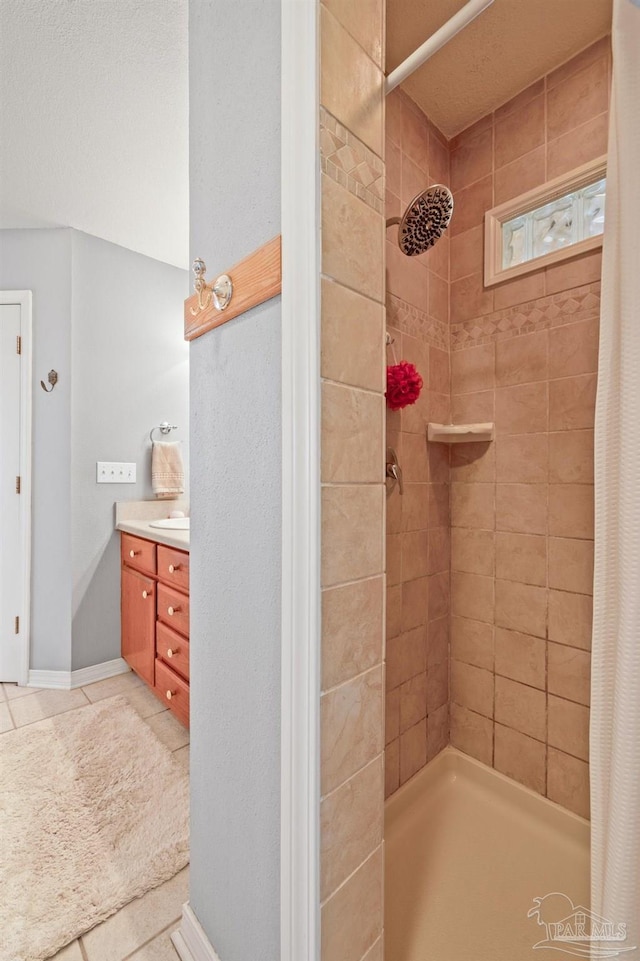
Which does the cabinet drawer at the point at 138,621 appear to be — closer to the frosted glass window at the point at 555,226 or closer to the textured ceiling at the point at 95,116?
the textured ceiling at the point at 95,116

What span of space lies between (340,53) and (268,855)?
1365 millimetres

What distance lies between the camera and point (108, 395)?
245 cm

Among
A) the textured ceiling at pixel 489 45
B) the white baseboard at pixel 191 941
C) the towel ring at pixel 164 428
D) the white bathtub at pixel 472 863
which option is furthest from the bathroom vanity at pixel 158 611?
the textured ceiling at pixel 489 45

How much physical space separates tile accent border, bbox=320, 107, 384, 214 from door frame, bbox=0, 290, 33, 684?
7.41 ft

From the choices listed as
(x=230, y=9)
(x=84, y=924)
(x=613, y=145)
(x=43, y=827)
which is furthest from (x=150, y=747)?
(x=613, y=145)

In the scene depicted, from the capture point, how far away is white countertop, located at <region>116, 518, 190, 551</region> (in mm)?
1675

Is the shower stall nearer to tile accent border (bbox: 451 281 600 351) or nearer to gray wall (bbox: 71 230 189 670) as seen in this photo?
tile accent border (bbox: 451 281 600 351)

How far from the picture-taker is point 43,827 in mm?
1386

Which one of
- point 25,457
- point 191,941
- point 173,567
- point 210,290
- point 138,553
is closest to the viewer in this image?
point 210,290

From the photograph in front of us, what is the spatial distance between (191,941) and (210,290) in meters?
1.47

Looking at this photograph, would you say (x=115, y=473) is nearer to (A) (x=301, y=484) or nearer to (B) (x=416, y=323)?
(B) (x=416, y=323)

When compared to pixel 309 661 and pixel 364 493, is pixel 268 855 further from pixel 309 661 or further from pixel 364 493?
pixel 364 493

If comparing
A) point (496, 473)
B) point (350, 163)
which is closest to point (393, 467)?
point (496, 473)

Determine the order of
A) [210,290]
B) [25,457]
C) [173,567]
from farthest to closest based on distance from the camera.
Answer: [25,457], [173,567], [210,290]
